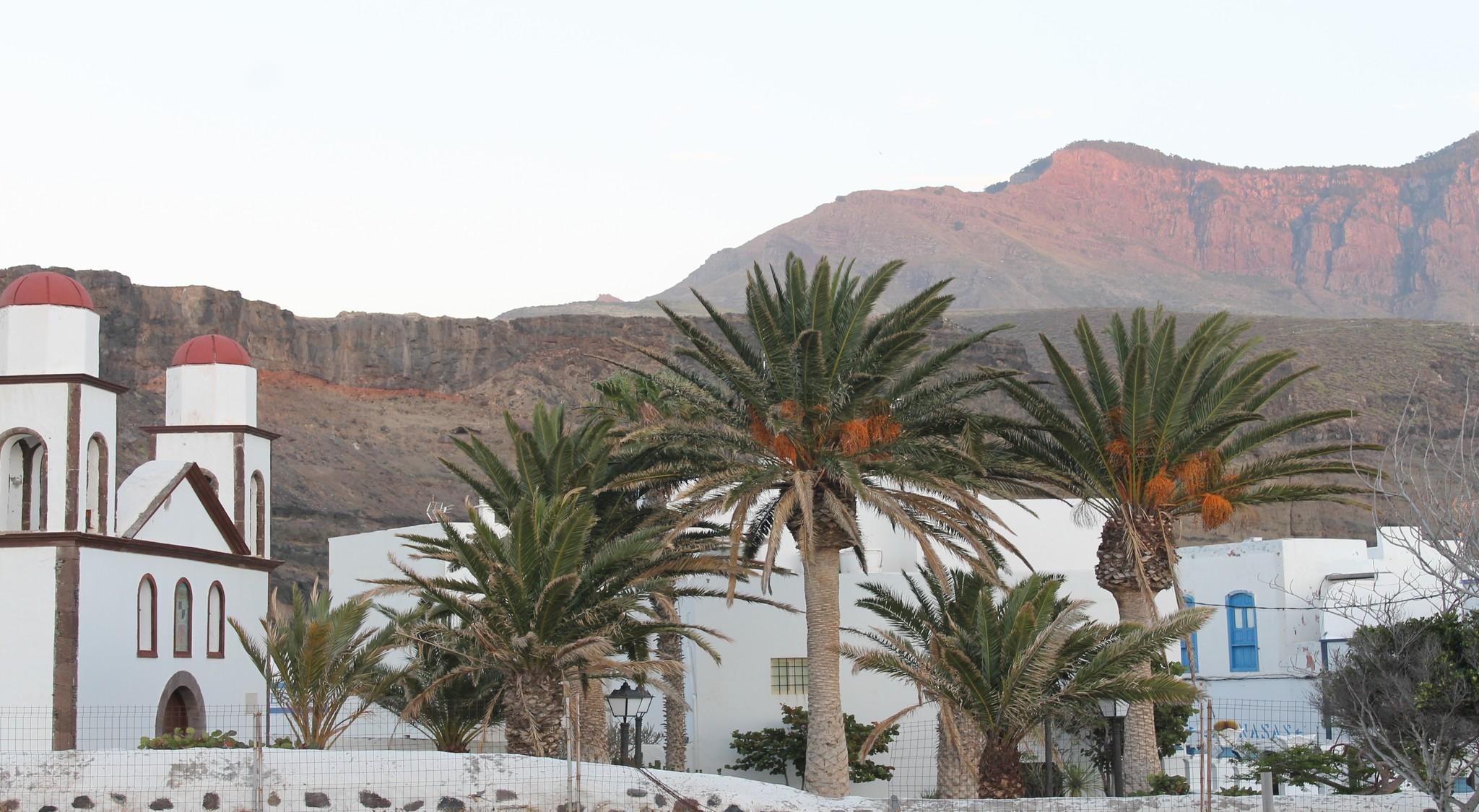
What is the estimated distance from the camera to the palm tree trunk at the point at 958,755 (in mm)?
17453

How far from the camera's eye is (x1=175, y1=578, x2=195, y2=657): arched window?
24.6 metres

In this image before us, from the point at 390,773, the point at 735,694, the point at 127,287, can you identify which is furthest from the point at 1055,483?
the point at 127,287

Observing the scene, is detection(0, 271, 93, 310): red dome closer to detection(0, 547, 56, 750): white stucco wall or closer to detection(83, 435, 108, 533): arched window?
detection(83, 435, 108, 533): arched window

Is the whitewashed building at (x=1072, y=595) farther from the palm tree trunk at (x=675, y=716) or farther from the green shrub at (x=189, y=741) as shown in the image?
the green shrub at (x=189, y=741)

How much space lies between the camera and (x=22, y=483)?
2317cm

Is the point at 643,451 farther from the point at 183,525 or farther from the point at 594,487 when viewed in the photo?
the point at 183,525

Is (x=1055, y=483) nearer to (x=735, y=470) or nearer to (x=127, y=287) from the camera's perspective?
(x=735, y=470)

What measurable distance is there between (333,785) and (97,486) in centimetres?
985

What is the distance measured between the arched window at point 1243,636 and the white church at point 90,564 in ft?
69.4

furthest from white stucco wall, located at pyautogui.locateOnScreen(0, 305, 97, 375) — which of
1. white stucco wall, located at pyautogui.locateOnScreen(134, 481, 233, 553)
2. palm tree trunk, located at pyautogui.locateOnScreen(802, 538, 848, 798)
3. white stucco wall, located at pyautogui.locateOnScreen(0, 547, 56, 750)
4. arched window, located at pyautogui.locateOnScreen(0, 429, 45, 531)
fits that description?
palm tree trunk, located at pyautogui.locateOnScreen(802, 538, 848, 798)

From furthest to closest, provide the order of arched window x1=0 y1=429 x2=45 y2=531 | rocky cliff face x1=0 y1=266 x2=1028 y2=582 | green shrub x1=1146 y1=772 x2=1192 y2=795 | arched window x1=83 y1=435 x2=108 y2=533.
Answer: rocky cliff face x1=0 y1=266 x2=1028 y2=582 < arched window x1=0 y1=429 x2=45 y2=531 < arched window x1=83 y1=435 x2=108 y2=533 < green shrub x1=1146 y1=772 x2=1192 y2=795

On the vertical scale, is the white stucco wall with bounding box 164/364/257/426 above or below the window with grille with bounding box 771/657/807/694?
above

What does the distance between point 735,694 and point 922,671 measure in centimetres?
790

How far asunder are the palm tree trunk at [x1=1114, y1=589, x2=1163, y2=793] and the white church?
1408 cm
